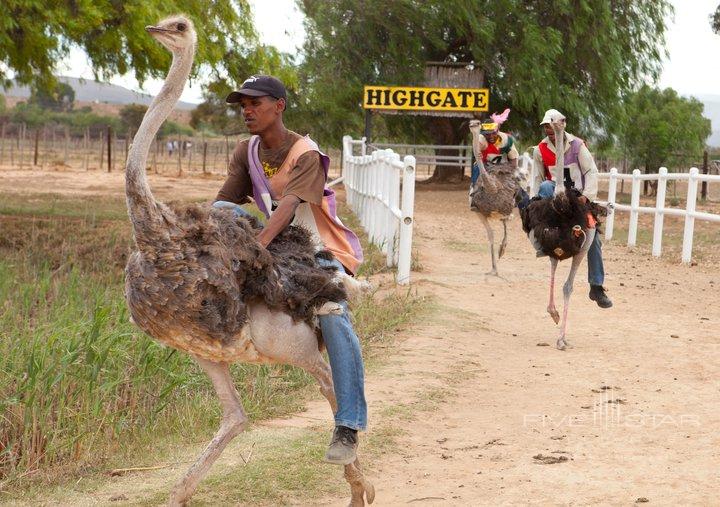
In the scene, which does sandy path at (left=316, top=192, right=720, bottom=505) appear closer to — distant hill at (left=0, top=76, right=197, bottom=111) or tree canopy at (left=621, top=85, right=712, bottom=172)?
distant hill at (left=0, top=76, right=197, bottom=111)

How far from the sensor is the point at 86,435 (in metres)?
5.28

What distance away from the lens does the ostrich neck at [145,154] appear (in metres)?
3.97

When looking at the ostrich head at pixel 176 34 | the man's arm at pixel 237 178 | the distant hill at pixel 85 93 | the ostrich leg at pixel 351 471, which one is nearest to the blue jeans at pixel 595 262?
the distant hill at pixel 85 93

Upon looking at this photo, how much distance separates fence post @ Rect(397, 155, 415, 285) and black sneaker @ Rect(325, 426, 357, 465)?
22.3 feet

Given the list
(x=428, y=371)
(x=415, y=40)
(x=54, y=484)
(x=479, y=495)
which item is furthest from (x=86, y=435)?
(x=415, y=40)

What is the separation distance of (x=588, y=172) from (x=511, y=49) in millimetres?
17422

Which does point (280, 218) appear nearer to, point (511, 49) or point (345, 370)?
point (345, 370)

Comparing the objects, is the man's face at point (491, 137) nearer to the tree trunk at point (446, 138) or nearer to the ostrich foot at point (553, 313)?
the ostrich foot at point (553, 313)

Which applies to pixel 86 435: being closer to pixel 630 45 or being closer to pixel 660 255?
pixel 660 255

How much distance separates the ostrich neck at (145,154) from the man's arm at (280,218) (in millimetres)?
490

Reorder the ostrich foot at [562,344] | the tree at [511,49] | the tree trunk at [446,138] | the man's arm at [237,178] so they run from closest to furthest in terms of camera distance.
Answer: the man's arm at [237,178] → the ostrich foot at [562,344] → the tree at [511,49] → the tree trunk at [446,138]

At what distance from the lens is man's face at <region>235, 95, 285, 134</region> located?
4.58 meters

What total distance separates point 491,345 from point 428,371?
4.14 ft

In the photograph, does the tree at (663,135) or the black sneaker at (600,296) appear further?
the tree at (663,135)
